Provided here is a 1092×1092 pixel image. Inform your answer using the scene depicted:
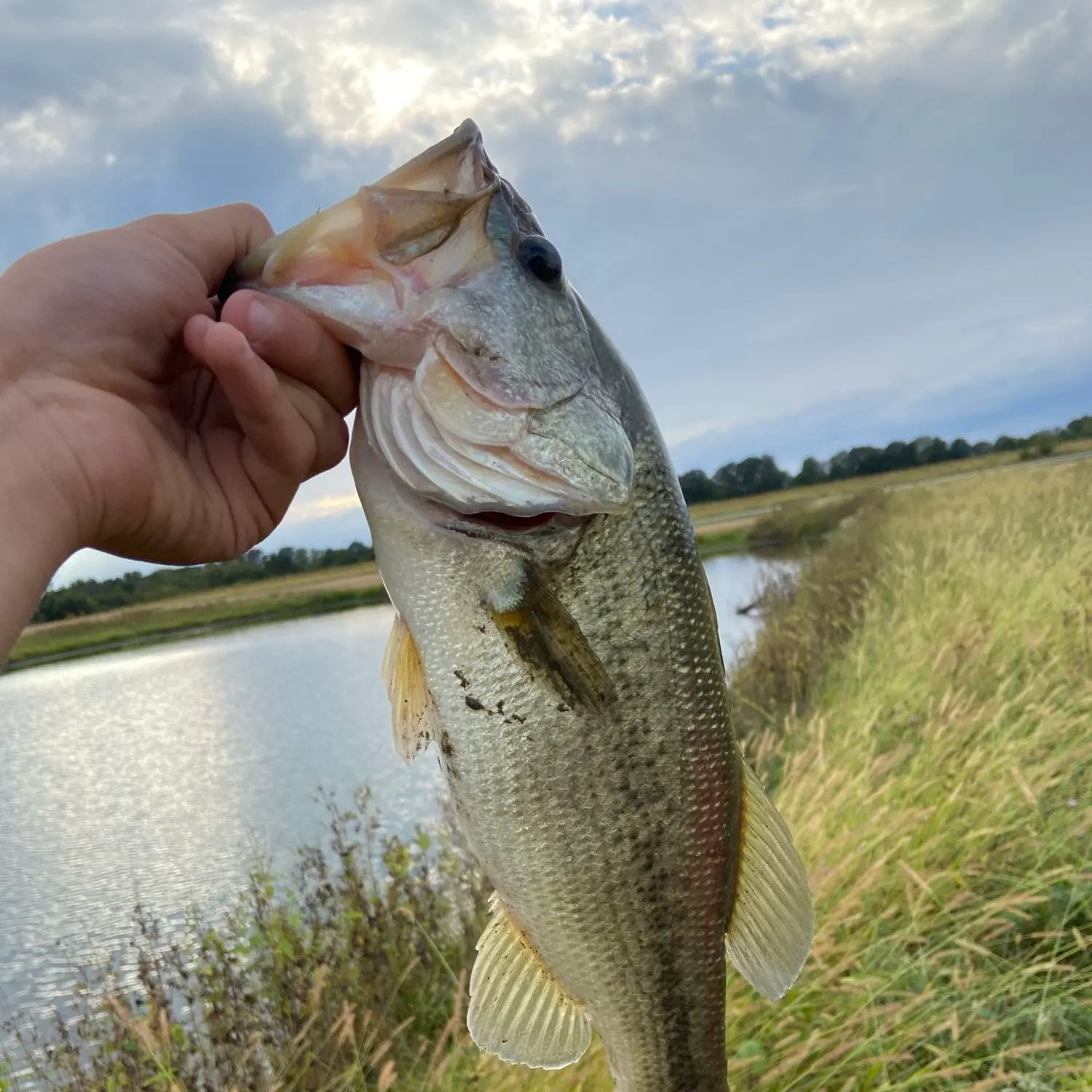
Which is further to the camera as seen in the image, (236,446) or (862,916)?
(862,916)

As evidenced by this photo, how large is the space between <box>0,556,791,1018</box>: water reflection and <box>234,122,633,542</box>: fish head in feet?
17.7

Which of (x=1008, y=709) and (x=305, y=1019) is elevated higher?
(x=1008, y=709)

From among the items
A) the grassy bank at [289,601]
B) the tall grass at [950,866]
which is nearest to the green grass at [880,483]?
the grassy bank at [289,601]

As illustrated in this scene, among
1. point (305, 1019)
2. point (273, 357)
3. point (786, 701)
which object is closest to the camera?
point (273, 357)

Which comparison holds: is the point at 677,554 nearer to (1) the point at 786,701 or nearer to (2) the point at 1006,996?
(2) the point at 1006,996

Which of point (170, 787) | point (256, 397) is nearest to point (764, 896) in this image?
point (256, 397)

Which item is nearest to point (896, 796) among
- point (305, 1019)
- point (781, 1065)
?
point (781, 1065)

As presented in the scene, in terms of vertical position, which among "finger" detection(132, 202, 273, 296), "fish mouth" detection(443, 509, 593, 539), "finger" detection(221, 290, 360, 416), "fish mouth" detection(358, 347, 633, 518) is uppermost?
"finger" detection(132, 202, 273, 296)

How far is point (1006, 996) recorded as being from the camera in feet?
10.5

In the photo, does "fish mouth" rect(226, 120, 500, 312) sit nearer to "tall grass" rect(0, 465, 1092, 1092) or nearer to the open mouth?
the open mouth

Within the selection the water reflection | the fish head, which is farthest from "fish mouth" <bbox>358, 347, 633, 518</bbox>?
the water reflection

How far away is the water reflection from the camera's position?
7488mm

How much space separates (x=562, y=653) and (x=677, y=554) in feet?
1.08

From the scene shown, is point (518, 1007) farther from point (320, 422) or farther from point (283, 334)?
point (283, 334)
